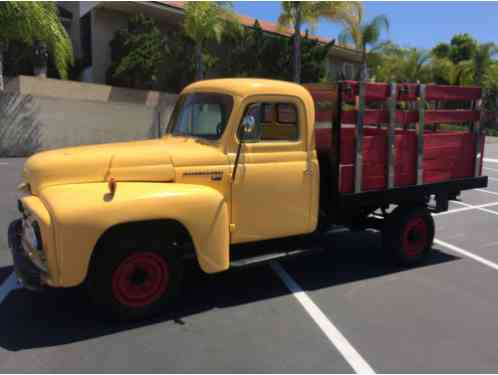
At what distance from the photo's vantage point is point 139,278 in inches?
171

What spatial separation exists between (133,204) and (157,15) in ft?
62.7

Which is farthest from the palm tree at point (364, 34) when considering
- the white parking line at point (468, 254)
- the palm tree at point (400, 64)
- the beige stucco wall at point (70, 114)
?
the white parking line at point (468, 254)

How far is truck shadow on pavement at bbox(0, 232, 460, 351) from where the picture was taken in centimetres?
412

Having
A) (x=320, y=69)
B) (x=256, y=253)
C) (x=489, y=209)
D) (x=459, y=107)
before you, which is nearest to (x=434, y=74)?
(x=320, y=69)

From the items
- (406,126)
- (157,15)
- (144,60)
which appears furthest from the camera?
(157,15)

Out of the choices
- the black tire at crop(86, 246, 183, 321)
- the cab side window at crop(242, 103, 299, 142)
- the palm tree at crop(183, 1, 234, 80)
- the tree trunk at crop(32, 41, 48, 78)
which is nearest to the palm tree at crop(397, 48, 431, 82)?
the palm tree at crop(183, 1, 234, 80)

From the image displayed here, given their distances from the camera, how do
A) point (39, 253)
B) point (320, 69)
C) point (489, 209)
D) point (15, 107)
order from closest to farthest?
1. point (39, 253)
2. point (489, 209)
3. point (15, 107)
4. point (320, 69)

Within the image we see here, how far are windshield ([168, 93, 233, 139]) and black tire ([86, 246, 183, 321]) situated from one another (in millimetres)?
1320

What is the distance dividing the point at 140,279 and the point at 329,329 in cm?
174

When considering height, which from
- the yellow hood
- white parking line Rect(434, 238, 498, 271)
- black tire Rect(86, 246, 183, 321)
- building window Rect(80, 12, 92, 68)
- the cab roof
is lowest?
white parking line Rect(434, 238, 498, 271)

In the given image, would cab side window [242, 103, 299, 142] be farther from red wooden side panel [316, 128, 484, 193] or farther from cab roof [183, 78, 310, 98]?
red wooden side panel [316, 128, 484, 193]

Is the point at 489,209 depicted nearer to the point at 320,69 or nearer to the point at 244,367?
the point at 244,367

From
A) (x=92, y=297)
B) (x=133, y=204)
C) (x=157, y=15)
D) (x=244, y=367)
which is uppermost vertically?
(x=157, y=15)

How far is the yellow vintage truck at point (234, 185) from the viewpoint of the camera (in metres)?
4.03
